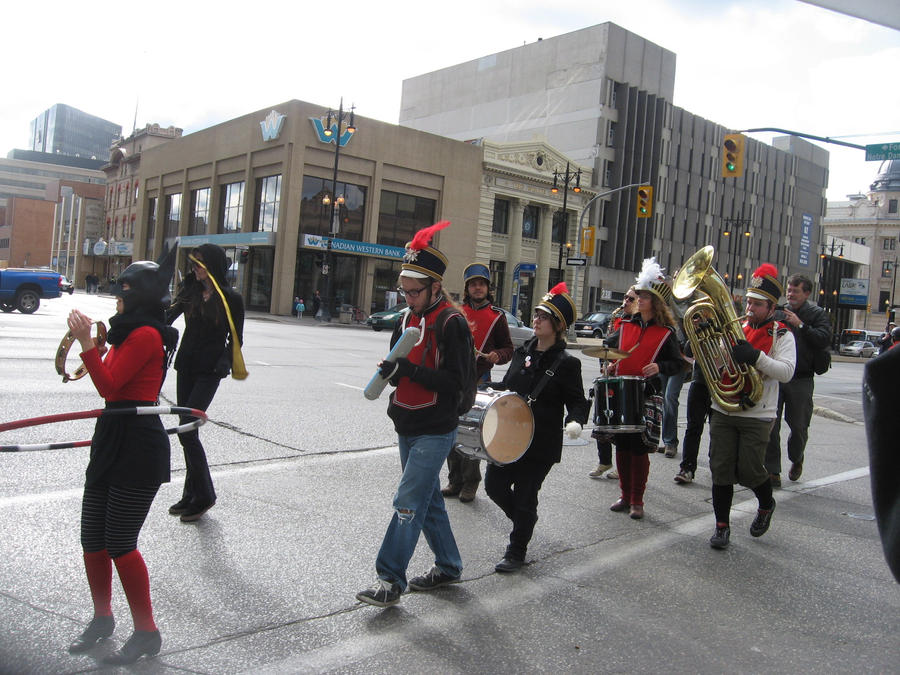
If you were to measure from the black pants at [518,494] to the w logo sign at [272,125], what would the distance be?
1483 inches

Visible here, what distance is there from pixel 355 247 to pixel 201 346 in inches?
1428

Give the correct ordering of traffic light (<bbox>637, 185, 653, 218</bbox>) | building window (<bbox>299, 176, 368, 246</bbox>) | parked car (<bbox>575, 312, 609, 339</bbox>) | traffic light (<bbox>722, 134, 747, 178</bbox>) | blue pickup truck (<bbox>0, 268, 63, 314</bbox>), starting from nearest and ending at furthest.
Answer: traffic light (<bbox>722, 134, 747, 178</bbox>)
blue pickup truck (<bbox>0, 268, 63, 314</bbox>)
traffic light (<bbox>637, 185, 653, 218</bbox>)
parked car (<bbox>575, 312, 609, 339</bbox>)
building window (<bbox>299, 176, 368, 246</bbox>)

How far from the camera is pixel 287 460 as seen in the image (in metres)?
7.07

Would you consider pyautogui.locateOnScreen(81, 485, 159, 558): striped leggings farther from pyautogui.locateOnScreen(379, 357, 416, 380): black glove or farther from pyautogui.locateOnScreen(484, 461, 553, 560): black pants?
pyautogui.locateOnScreen(484, 461, 553, 560): black pants

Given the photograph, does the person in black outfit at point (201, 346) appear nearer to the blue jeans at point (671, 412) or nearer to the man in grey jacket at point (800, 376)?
the man in grey jacket at point (800, 376)

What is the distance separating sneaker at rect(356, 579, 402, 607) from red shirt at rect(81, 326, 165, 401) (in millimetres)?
1491

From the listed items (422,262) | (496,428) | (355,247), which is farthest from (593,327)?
(422,262)

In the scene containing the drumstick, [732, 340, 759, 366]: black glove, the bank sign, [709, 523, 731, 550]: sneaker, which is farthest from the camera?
the bank sign

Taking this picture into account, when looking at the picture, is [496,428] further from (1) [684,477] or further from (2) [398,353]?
(1) [684,477]

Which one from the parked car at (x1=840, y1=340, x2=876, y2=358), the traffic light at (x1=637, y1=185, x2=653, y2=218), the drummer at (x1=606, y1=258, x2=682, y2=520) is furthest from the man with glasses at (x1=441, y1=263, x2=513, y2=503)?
the parked car at (x1=840, y1=340, x2=876, y2=358)

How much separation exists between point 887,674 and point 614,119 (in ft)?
183

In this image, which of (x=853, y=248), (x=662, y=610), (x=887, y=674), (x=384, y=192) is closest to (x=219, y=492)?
(x=662, y=610)

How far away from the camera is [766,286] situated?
6.09m

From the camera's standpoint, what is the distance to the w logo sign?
130 feet
